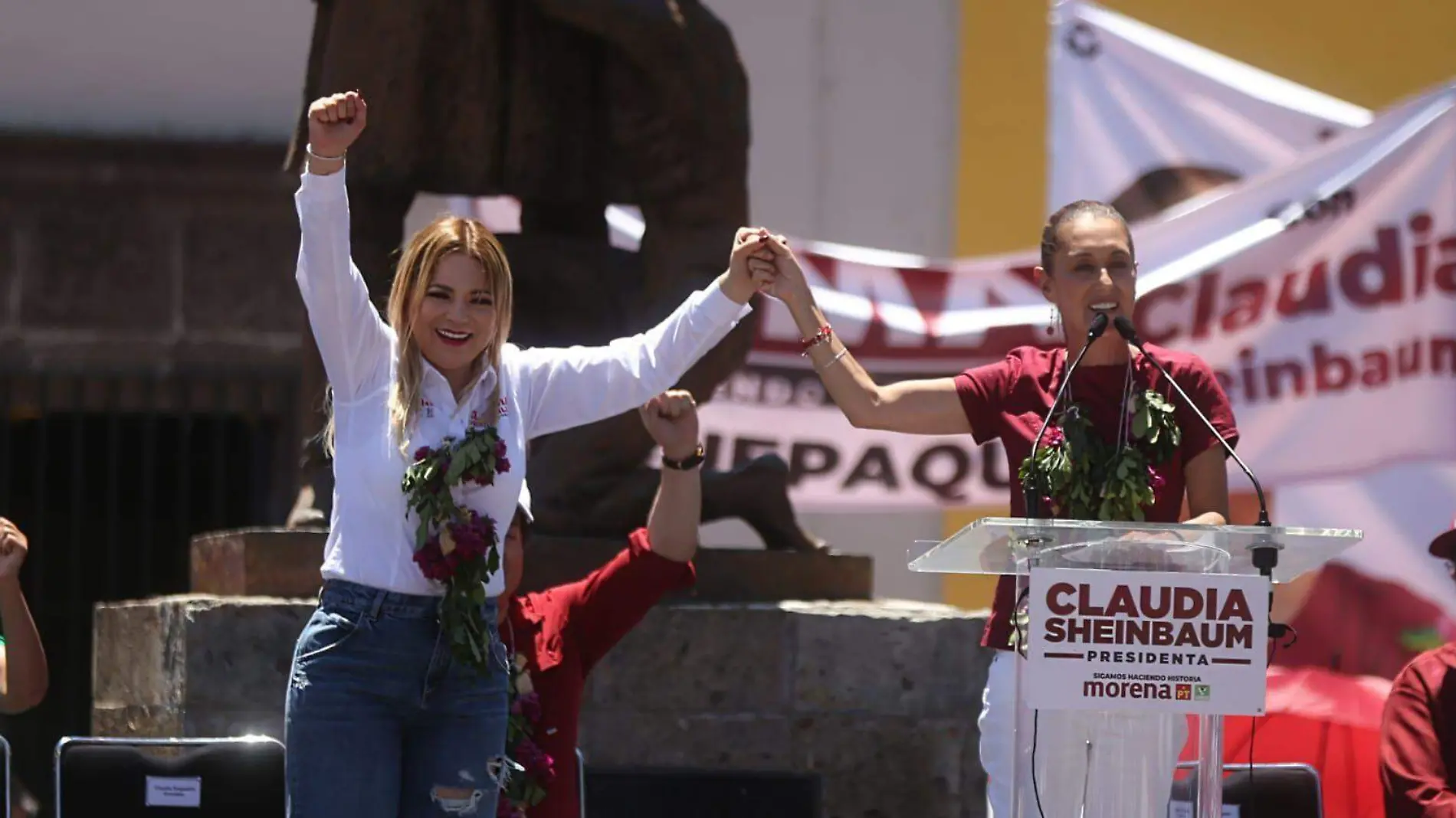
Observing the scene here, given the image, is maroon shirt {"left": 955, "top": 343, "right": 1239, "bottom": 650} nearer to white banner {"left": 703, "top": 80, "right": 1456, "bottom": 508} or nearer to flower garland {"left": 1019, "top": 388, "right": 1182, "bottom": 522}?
flower garland {"left": 1019, "top": 388, "right": 1182, "bottom": 522}

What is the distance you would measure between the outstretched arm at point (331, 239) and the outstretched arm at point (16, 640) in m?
0.88

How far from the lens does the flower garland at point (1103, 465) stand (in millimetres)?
3334

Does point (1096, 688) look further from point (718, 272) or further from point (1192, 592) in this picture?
point (718, 272)

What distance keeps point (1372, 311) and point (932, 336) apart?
4.73 feet

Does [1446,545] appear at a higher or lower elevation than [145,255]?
lower

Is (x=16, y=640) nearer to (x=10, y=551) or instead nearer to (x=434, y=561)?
(x=10, y=551)

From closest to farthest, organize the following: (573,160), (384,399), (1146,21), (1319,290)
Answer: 1. (384,399)
2. (573,160)
3. (1319,290)
4. (1146,21)

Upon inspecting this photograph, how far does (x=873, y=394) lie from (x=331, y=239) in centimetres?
95

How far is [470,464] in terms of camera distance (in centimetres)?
327

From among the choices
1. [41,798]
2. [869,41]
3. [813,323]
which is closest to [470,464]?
[813,323]

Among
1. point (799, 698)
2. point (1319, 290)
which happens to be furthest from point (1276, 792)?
point (1319, 290)

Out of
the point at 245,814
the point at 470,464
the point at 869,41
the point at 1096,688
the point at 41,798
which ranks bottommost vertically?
the point at 41,798

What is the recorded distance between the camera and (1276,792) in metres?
4.45

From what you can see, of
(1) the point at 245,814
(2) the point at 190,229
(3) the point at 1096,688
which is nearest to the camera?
(3) the point at 1096,688
